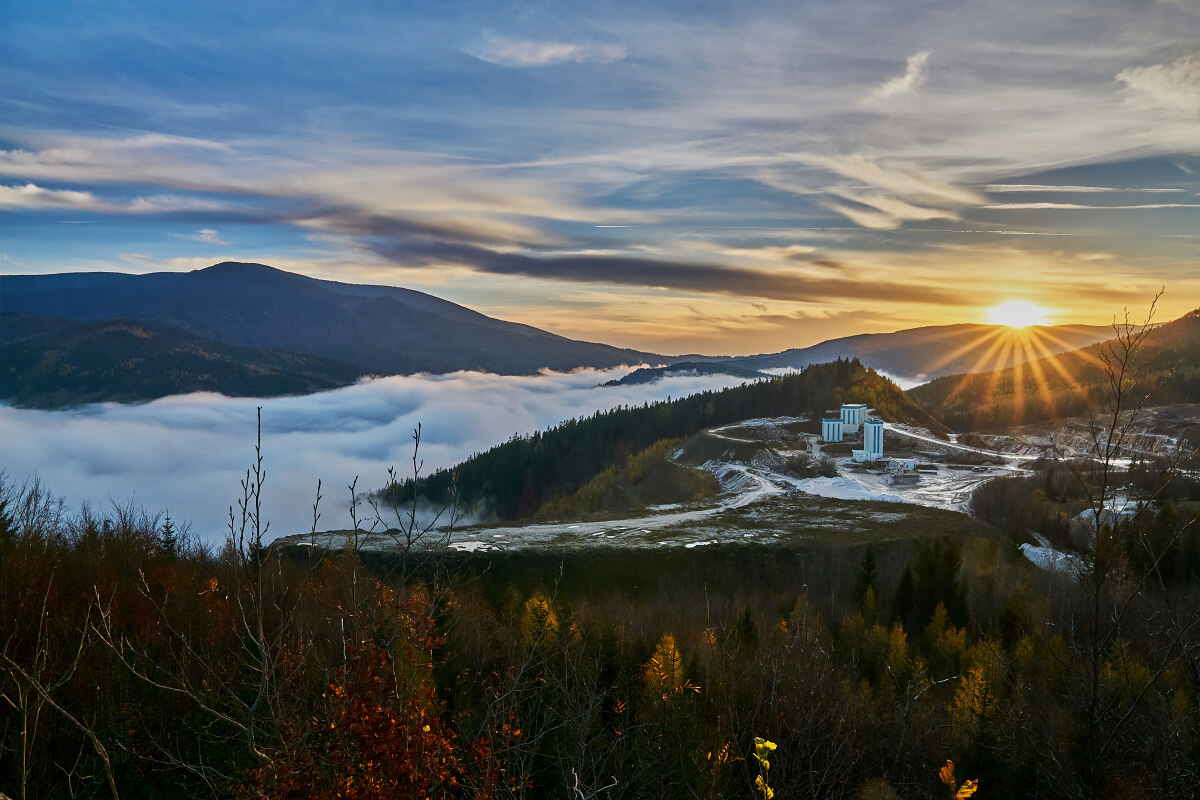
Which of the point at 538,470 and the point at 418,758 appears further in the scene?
the point at 538,470

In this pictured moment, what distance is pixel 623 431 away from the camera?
19062 centimetres

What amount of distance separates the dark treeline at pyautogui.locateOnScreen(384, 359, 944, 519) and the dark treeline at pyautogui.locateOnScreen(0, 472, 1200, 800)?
11287cm

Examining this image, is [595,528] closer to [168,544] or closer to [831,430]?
[168,544]

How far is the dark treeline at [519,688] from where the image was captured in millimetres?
10711

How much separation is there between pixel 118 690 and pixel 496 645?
19.7m

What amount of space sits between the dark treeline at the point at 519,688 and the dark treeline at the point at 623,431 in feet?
370

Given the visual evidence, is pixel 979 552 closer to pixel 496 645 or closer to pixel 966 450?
pixel 496 645

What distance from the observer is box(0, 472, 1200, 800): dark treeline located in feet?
35.1

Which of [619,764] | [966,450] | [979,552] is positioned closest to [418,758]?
[619,764]

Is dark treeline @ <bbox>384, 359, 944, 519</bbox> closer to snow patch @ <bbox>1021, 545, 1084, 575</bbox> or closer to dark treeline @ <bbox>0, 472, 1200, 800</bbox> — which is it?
snow patch @ <bbox>1021, 545, 1084, 575</bbox>

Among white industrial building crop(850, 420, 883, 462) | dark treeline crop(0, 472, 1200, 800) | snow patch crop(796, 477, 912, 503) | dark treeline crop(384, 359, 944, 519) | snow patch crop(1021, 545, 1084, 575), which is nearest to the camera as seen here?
dark treeline crop(0, 472, 1200, 800)

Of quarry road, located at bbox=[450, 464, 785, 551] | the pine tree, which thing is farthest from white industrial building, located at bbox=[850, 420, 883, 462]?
the pine tree

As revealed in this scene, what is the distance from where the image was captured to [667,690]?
108 feet

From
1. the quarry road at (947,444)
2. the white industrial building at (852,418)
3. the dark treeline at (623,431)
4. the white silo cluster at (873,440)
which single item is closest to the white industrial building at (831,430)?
the white industrial building at (852,418)
